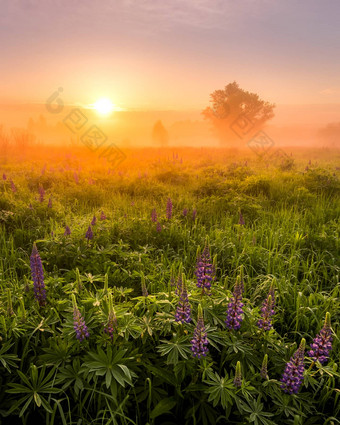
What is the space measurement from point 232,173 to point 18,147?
47.3 feet

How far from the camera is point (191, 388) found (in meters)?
1.94

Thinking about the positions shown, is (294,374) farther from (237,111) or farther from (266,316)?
(237,111)

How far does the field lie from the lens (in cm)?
195

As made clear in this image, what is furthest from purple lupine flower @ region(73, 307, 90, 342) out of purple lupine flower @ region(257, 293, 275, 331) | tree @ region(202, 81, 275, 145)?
tree @ region(202, 81, 275, 145)

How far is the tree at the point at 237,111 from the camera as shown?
4488cm

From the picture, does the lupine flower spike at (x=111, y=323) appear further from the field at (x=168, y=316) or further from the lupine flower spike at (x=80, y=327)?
the lupine flower spike at (x=80, y=327)

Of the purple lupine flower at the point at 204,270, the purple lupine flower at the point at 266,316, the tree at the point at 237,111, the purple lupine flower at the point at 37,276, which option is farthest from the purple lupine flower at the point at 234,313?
the tree at the point at 237,111

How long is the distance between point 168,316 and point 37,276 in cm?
114


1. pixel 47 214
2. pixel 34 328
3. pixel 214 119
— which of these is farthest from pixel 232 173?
pixel 214 119

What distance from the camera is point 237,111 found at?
45.9m

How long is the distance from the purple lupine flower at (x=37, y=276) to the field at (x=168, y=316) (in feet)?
0.05

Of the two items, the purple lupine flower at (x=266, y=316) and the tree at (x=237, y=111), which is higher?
the tree at (x=237, y=111)

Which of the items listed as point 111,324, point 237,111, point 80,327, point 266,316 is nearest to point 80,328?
point 80,327

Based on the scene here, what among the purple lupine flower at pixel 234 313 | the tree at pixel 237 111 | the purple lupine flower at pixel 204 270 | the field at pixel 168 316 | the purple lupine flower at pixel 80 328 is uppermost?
the tree at pixel 237 111
